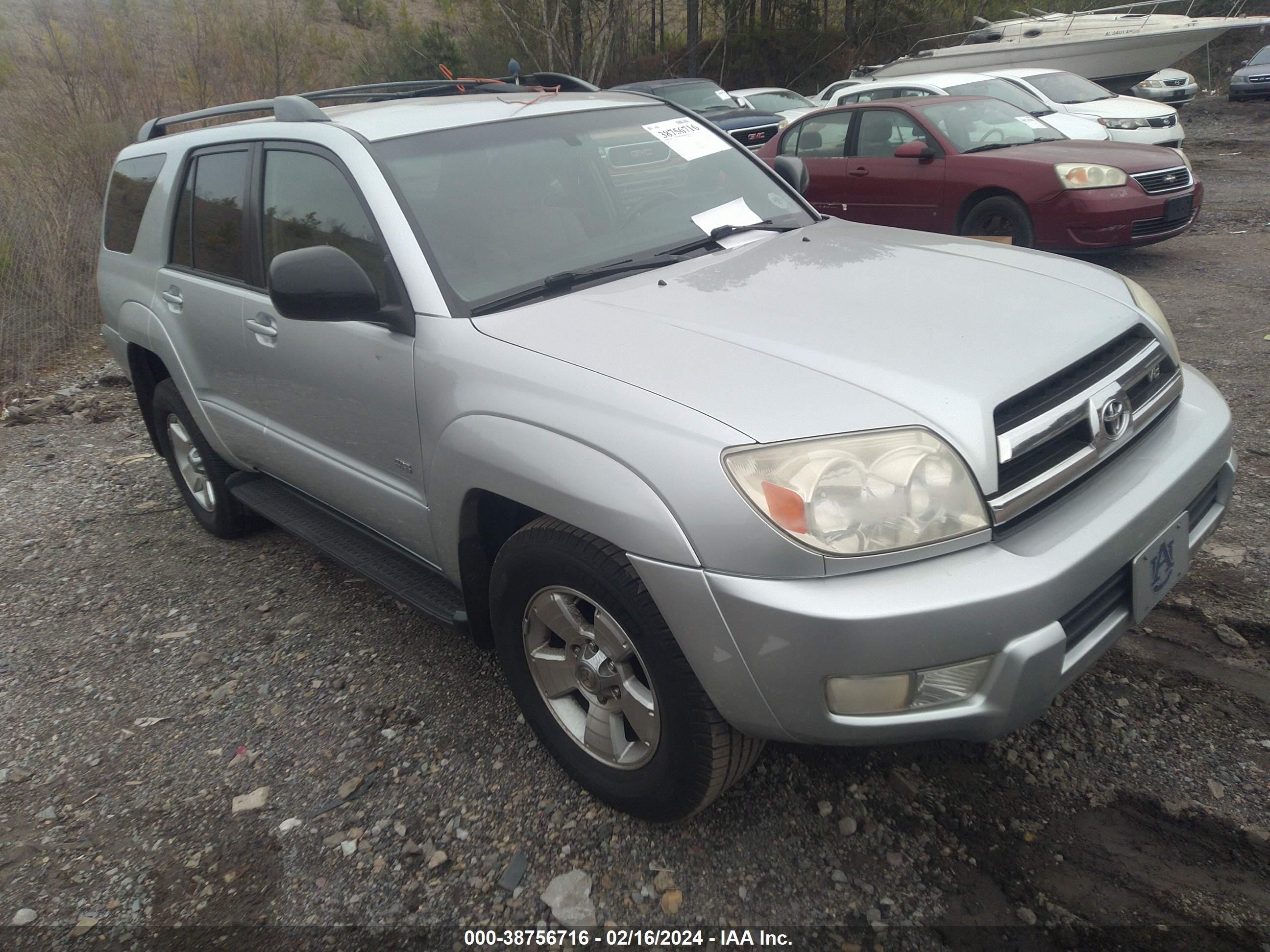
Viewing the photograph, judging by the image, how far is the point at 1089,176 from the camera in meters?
6.94

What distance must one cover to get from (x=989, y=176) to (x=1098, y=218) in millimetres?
921

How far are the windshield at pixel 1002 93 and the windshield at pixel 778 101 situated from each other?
5197 millimetres

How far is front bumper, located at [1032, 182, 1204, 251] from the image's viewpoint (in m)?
6.89

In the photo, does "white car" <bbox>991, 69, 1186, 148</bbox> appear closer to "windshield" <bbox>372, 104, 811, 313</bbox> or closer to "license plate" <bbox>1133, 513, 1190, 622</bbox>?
"windshield" <bbox>372, 104, 811, 313</bbox>

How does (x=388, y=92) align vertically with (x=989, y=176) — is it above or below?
above

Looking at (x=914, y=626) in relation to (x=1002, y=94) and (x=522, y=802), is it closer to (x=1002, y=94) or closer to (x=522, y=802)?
(x=522, y=802)

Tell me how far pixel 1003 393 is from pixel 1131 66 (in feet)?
57.9

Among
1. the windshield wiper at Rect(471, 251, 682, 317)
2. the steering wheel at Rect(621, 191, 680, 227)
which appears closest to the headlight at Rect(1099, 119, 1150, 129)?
the steering wheel at Rect(621, 191, 680, 227)

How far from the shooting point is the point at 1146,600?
209 centimetres

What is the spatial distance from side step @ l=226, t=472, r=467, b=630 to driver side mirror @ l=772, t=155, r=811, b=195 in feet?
7.01

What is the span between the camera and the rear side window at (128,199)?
3.96 meters

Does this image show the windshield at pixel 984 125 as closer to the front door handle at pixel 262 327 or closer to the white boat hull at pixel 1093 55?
the front door handle at pixel 262 327

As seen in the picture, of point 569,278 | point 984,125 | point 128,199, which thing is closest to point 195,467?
point 128,199

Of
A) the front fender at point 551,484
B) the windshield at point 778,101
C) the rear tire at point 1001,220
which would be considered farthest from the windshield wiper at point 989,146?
the windshield at point 778,101
